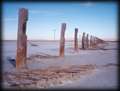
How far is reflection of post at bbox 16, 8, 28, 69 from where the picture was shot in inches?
313

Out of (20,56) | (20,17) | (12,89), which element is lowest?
(12,89)

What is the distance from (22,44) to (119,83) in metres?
3.50

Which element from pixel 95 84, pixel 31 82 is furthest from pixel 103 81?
pixel 31 82

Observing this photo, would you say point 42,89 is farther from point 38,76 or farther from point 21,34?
point 21,34

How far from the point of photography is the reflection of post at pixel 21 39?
7941mm

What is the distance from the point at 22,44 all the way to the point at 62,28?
458cm

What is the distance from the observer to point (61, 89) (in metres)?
5.44

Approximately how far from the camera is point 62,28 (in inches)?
486

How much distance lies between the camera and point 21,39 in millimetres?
8008

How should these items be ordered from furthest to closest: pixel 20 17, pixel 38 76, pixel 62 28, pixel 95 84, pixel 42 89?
pixel 62 28, pixel 20 17, pixel 38 76, pixel 95 84, pixel 42 89

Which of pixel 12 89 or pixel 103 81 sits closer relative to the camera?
pixel 12 89

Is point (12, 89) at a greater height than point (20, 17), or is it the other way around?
point (20, 17)

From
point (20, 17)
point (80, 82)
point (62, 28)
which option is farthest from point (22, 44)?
point (62, 28)

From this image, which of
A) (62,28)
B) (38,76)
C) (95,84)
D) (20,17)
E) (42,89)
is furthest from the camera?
(62,28)
